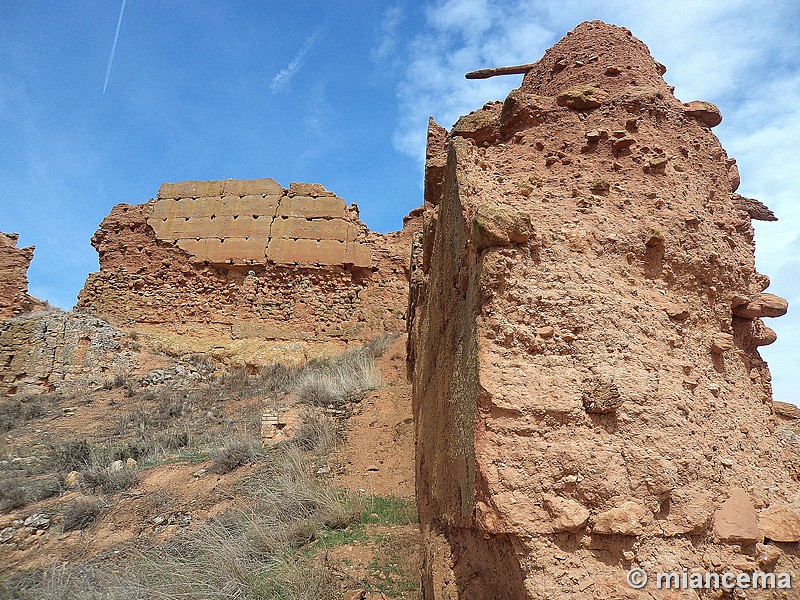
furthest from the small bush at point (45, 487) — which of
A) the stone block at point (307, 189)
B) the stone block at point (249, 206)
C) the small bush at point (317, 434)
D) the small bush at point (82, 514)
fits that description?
the stone block at point (307, 189)

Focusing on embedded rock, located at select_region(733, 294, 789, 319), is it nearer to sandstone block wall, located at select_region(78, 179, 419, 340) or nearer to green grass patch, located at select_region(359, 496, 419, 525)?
green grass patch, located at select_region(359, 496, 419, 525)

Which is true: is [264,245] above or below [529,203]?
above

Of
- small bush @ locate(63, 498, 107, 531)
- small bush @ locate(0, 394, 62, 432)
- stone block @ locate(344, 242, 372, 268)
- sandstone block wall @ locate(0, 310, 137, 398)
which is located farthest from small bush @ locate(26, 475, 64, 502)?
stone block @ locate(344, 242, 372, 268)

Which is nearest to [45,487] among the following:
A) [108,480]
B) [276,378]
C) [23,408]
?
[108,480]

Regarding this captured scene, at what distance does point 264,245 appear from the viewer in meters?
14.5

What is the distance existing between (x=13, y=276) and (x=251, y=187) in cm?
738

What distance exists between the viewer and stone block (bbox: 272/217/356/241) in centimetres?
1445

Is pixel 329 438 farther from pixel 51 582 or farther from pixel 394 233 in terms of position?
pixel 394 233

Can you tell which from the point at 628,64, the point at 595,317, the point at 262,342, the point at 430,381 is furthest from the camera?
the point at 262,342

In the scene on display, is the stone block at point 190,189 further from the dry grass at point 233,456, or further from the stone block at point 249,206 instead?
the dry grass at point 233,456

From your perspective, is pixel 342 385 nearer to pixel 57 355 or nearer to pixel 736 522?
pixel 736 522

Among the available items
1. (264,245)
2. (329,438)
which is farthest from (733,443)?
(264,245)

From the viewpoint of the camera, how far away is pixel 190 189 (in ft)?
50.6

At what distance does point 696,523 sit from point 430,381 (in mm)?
2075
